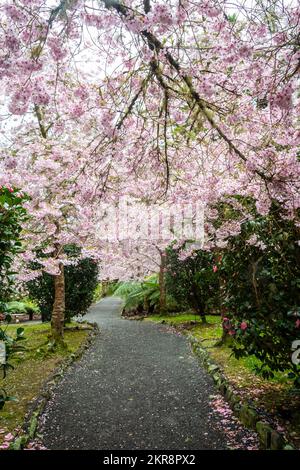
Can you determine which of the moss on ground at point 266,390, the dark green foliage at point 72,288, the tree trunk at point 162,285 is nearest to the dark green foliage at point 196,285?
the tree trunk at point 162,285

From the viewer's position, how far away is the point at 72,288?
37.7 ft

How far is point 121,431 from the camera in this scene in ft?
13.3

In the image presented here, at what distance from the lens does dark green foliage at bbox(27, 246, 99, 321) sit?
1121cm

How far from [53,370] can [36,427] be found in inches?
95.1

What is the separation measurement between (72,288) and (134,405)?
6.99m

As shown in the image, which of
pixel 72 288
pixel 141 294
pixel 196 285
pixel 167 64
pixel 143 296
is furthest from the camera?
pixel 143 296

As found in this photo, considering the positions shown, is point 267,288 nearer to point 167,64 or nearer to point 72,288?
point 167,64

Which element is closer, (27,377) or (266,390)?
(266,390)

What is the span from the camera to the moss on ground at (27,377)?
434cm

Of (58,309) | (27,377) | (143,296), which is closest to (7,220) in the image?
(27,377)

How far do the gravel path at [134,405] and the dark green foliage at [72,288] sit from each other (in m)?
3.48

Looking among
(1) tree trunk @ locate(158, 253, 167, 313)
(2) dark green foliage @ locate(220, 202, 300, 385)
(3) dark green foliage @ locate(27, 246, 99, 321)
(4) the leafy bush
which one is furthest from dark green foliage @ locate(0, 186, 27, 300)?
(4) the leafy bush

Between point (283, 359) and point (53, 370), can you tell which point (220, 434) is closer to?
point (283, 359)

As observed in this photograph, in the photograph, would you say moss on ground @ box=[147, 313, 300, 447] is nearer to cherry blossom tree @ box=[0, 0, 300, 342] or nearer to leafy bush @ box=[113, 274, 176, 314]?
cherry blossom tree @ box=[0, 0, 300, 342]
